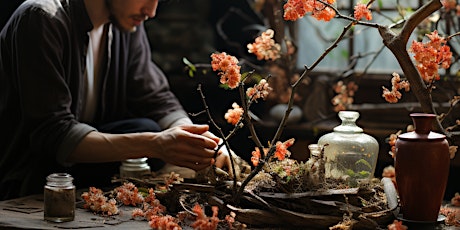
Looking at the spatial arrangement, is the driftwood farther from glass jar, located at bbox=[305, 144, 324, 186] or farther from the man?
the man

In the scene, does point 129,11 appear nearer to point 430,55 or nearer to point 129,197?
point 129,197

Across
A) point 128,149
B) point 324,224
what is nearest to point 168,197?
point 128,149

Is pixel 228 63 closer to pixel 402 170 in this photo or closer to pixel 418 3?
pixel 402 170

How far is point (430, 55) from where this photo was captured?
2.37m

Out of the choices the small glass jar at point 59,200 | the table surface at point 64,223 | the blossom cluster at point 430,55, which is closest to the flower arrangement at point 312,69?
the blossom cluster at point 430,55

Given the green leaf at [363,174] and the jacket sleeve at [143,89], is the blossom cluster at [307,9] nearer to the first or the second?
the green leaf at [363,174]

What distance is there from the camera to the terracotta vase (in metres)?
2.21

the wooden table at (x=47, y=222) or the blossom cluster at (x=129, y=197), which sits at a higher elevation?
the blossom cluster at (x=129, y=197)


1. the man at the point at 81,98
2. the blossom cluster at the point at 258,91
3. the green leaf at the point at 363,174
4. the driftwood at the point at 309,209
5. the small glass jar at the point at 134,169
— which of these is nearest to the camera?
the driftwood at the point at 309,209

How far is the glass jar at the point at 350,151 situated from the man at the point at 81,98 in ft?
1.23

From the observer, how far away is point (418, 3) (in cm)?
418

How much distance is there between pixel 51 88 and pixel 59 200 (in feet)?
2.04

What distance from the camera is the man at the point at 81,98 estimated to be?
2.72 meters

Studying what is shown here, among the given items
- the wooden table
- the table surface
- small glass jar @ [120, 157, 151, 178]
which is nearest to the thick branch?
the table surface
